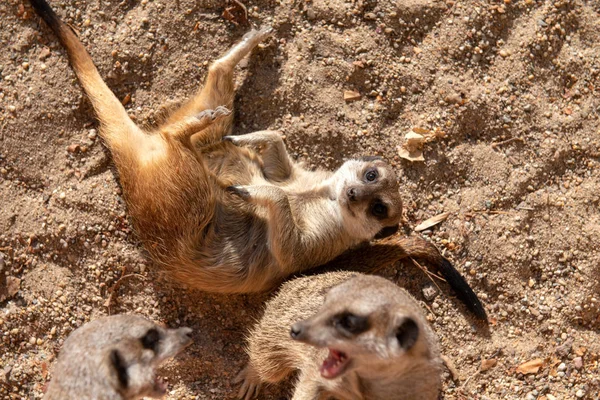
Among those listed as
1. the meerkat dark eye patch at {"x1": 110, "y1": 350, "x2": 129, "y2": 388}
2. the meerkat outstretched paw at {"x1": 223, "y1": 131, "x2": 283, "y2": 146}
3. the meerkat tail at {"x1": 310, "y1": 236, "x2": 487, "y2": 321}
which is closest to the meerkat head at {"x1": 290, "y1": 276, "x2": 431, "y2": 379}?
the meerkat dark eye patch at {"x1": 110, "y1": 350, "x2": 129, "y2": 388}

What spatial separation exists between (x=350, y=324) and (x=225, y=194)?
1.10m

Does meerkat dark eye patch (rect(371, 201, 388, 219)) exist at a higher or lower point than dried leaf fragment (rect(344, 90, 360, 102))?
lower

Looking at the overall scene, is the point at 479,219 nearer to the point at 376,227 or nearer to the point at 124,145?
the point at 376,227

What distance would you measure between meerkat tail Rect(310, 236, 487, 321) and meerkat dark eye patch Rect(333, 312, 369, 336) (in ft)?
2.98

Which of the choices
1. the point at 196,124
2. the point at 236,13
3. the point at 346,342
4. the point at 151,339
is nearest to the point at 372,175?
the point at 196,124

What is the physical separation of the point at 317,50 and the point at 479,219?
1233mm

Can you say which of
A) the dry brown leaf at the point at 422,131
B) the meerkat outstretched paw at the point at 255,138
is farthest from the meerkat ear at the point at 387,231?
the meerkat outstretched paw at the point at 255,138

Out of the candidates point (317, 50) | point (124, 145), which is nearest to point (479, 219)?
point (317, 50)

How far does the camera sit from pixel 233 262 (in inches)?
128

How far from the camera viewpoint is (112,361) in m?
2.29

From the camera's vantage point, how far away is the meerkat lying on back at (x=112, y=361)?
225cm

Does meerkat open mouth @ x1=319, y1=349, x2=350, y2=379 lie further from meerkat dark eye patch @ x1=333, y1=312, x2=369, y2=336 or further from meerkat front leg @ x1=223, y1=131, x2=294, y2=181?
meerkat front leg @ x1=223, y1=131, x2=294, y2=181

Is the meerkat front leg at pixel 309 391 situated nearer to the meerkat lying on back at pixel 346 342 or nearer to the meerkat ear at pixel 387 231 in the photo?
the meerkat lying on back at pixel 346 342

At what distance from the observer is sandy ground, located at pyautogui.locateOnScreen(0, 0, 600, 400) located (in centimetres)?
338
